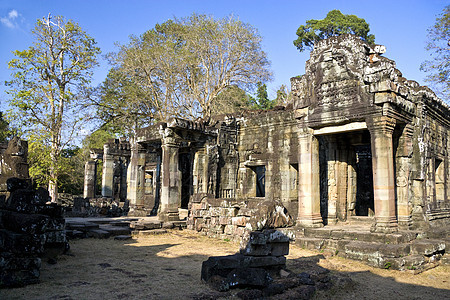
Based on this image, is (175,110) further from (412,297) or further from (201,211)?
(412,297)

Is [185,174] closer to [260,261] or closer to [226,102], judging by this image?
[226,102]

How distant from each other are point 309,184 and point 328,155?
2.52 metres

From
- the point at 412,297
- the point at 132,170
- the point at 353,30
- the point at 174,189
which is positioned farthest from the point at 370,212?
the point at 353,30

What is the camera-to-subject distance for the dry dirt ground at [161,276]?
17.5ft

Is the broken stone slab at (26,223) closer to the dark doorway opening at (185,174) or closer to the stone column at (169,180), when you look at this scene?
the stone column at (169,180)

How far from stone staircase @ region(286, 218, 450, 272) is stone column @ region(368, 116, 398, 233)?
17.8 inches

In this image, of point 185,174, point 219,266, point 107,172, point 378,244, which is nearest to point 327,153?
point 378,244

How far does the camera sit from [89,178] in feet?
78.3

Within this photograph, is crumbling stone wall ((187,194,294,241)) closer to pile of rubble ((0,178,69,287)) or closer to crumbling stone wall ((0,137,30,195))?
pile of rubble ((0,178,69,287))

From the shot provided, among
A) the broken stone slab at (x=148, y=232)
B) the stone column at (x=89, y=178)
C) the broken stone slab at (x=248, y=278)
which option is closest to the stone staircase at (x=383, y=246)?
the broken stone slab at (x=248, y=278)

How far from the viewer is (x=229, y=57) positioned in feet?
80.0

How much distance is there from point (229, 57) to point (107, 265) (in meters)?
19.4

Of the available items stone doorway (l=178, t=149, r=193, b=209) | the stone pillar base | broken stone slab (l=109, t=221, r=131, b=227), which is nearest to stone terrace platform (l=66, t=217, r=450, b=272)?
the stone pillar base

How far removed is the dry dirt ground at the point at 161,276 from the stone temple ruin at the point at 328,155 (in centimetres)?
116
